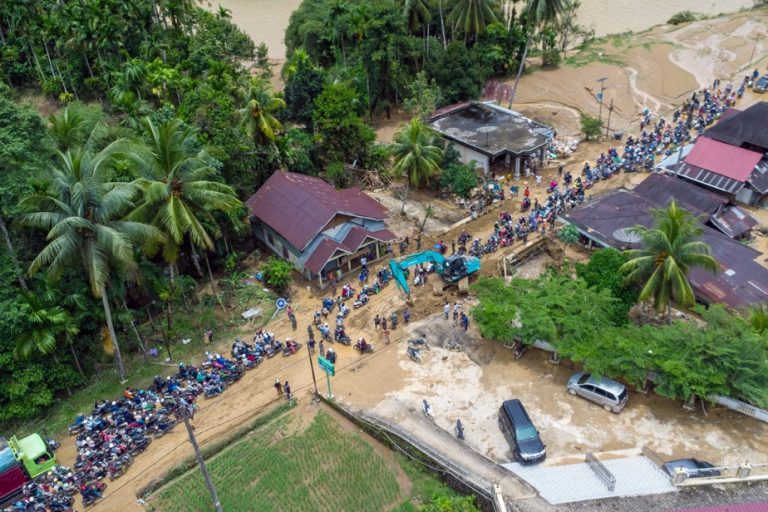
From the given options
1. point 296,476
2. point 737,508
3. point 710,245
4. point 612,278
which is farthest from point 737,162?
point 296,476

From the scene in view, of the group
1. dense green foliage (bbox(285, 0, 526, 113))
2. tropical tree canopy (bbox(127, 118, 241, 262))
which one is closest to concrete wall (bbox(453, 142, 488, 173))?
dense green foliage (bbox(285, 0, 526, 113))

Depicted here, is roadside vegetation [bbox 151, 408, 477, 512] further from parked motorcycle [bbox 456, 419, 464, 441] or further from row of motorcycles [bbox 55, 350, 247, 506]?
row of motorcycles [bbox 55, 350, 247, 506]

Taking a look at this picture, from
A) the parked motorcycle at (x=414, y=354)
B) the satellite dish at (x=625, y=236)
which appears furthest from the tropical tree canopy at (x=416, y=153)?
the parked motorcycle at (x=414, y=354)

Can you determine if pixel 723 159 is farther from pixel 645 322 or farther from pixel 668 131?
pixel 645 322

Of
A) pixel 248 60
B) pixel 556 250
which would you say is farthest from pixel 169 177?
pixel 248 60

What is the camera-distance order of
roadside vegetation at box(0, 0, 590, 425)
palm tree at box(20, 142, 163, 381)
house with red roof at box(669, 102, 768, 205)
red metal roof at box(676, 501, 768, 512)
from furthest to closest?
house with red roof at box(669, 102, 768, 205)
roadside vegetation at box(0, 0, 590, 425)
palm tree at box(20, 142, 163, 381)
red metal roof at box(676, 501, 768, 512)

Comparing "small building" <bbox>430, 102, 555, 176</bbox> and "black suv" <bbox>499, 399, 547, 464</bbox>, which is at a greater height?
"small building" <bbox>430, 102, 555, 176</bbox>
